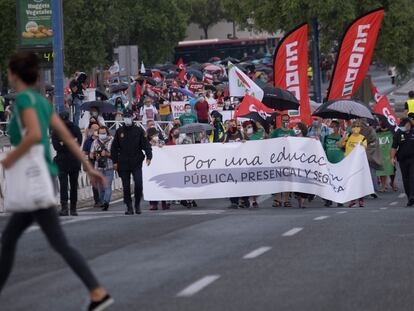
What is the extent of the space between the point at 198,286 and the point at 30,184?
7.64 feet

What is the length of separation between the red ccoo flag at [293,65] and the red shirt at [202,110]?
6.09 meters

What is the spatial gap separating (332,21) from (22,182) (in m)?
47.1

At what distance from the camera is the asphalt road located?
418 inches

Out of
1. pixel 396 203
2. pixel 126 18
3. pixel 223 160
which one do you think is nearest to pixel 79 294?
pixel 223 160

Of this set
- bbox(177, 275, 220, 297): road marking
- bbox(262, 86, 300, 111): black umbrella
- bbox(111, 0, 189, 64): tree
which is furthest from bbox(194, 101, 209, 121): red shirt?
bbox(111, 0, 189, 64): tree

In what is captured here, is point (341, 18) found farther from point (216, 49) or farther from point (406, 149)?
point (216, 49)

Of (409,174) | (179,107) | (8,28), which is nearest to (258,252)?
(409,174)

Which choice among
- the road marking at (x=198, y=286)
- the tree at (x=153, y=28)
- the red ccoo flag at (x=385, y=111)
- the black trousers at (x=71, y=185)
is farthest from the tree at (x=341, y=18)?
the road marking at (x=198, y=286)

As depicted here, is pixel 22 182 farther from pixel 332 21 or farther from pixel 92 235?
pixel 332 21

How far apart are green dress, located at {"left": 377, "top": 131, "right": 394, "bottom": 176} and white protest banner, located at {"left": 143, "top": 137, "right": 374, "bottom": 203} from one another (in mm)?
5732

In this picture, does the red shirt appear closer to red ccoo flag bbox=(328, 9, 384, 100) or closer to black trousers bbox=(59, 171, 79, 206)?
red ccoo flag bbox=(328, 9, 384, 100)

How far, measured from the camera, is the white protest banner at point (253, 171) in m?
26.2

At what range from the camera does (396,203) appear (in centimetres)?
2816

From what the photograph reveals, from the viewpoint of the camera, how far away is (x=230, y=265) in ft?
42.3
